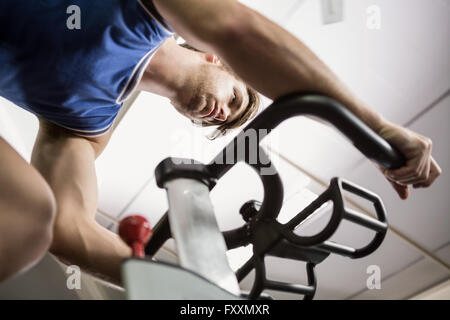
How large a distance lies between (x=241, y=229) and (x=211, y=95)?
640mm

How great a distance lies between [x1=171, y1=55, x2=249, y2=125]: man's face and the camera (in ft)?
4.02

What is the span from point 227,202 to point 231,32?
1.63 metres

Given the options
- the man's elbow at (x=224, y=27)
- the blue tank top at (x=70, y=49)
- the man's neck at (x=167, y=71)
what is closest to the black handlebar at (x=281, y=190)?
the man's elbow at (x=224, y=27)

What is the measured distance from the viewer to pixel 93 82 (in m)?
0.81

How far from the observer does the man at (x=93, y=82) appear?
1.71ft

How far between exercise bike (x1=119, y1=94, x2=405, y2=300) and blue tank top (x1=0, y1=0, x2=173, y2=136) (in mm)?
291

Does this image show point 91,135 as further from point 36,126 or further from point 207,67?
point 36,126

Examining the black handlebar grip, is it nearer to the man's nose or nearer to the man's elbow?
the man's elbow

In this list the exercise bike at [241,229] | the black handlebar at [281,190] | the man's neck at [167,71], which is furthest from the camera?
the man's neck at [167,71]

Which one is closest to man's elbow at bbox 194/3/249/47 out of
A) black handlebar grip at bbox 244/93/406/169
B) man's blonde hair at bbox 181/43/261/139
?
black handlebar grip at bbox 244/93/406/169

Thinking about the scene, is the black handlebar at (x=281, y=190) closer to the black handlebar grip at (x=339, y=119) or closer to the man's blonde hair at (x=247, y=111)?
the black handlebar grip at (x=339, y=119)

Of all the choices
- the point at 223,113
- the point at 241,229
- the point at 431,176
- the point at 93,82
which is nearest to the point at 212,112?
the point at 223,113

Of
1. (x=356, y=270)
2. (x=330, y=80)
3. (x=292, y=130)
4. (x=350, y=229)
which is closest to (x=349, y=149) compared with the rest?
(x=292, y=130)
